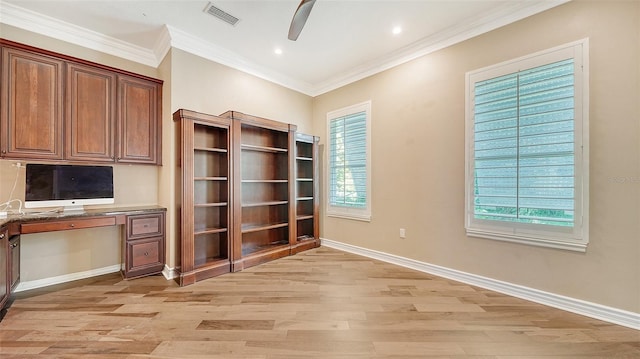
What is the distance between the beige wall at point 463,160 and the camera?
6.72 ft

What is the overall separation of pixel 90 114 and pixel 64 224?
52.3 inches

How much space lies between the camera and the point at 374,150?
3.85 meters

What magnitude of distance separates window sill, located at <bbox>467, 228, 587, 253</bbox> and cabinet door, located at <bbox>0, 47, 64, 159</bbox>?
4.89 m

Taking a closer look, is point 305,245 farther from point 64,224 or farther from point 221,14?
point 221,14

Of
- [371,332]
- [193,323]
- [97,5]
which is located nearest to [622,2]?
[371,332]

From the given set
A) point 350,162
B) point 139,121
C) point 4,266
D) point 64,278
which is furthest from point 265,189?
point 4,266

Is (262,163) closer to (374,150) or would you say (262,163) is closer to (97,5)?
(374,150)

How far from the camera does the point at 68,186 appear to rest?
Result: 9.22ft

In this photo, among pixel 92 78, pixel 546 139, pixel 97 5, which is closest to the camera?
pixel 546 139

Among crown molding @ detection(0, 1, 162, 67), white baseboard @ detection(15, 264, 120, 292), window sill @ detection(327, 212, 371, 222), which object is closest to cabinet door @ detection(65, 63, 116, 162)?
crown molding @ detection(0, 1, 162, 67)

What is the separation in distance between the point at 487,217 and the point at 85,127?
15.8 feet

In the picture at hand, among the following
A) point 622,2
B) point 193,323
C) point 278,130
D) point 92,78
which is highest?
point 622,2

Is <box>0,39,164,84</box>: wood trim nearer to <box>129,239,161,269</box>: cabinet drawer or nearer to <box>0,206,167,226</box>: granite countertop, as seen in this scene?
<box>0,206,167,226</box>: granite countertop

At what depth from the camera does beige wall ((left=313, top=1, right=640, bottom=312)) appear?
6.72 feet
